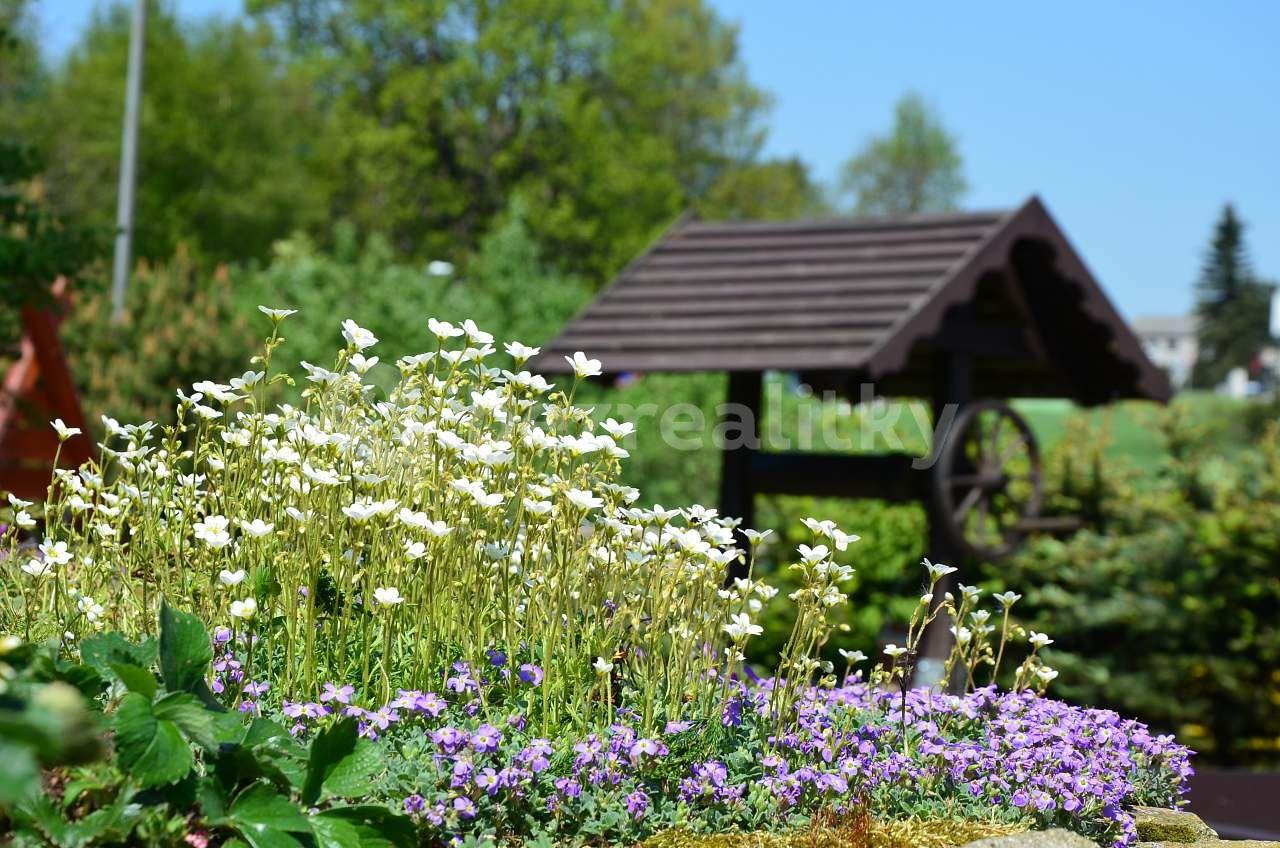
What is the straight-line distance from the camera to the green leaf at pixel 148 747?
258cm

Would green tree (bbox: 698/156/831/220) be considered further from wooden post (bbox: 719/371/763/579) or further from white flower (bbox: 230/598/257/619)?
white flower (bbox: 230/598/257/619)

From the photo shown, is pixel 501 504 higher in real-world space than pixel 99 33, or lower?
lower

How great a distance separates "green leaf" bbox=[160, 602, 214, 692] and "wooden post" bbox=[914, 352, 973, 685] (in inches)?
234

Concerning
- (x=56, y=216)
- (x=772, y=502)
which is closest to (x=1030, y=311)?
(x=772, y=502)

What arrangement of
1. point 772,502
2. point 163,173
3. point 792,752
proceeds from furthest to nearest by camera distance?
point 163,173, point 772,502, point 792,752

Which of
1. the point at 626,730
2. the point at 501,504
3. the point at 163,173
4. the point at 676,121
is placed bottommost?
the point at 626,730

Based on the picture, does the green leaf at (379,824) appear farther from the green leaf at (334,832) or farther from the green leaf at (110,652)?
the green leaf at (110,652)

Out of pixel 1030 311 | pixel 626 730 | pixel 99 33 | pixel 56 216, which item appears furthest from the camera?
pixel 99 33

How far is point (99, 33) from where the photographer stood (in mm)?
42094

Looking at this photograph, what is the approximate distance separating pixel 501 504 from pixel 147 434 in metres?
0.95

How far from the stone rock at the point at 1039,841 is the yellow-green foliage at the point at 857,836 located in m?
0.05

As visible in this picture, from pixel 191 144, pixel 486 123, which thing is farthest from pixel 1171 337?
pixel 191 144

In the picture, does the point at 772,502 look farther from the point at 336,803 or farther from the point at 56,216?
the point at 336,803

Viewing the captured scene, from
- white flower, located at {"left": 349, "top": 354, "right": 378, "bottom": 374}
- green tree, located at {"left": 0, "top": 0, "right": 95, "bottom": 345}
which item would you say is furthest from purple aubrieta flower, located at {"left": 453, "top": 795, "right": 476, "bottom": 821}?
green tree, located at {"left": 0, "top": 0, "right": 95, "bottom": 345}
